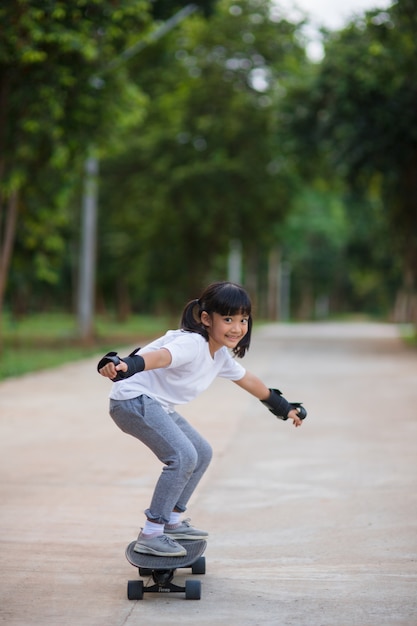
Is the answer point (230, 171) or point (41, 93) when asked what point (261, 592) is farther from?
point (230, 171)

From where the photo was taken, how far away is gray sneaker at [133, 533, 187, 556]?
4.74 metres

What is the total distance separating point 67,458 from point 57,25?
9.92 m

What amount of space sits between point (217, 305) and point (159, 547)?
1.12 meters

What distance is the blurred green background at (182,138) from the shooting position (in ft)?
61.9

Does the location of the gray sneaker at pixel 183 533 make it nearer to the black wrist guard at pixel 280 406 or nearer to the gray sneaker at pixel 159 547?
the gray sneaker at pixel 159 547

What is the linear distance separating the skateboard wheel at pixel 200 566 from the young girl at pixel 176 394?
4.4 inches

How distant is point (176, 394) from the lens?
4.96 meters

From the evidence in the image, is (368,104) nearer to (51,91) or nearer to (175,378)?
(51,91)

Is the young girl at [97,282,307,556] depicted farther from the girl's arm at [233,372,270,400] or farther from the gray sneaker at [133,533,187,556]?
the girl's arm at [233,372,270,400]

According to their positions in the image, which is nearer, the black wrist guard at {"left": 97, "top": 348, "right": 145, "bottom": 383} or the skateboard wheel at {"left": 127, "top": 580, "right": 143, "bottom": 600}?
the black wrist guard at {"left": 97, "top": 348, "right": 145, "bottom": 383}

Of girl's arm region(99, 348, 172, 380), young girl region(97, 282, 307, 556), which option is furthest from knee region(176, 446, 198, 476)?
girl's arm region(99, 348, 172, 380)

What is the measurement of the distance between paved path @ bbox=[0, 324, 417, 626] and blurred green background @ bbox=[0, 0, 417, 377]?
293 inches

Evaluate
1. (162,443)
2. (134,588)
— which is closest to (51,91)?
(162,443)

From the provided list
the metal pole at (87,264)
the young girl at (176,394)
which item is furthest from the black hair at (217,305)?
the metal pole at (87,264)
